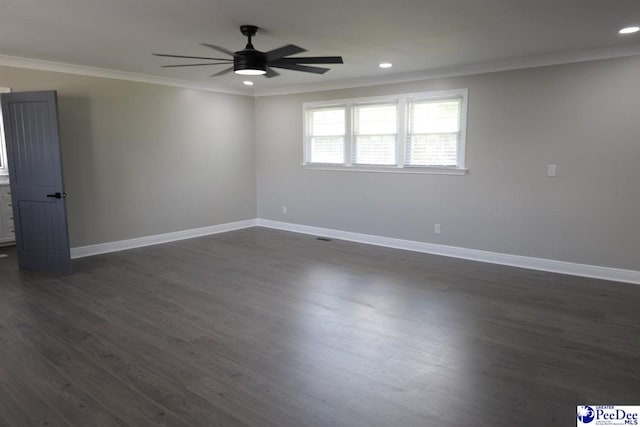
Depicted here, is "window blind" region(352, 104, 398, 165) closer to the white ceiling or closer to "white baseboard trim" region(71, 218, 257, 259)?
the white ceiling

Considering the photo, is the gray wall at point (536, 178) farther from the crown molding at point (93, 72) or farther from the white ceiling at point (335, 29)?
the crown molding at point (93, 72)

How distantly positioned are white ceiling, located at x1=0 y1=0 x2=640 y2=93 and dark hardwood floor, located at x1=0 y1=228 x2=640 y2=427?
256cm

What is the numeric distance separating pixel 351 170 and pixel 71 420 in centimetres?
513

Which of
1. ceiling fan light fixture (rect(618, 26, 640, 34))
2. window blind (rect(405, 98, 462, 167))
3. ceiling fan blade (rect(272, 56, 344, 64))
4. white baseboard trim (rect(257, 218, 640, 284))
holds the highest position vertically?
ceiling fan light fixture (rect(618, 26, 640, 34))

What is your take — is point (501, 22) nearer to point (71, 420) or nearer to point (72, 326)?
point (71, 420)

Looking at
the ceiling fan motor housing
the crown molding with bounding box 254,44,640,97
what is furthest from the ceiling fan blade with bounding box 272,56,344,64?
the crown molding with bounding box 254,44,640,97

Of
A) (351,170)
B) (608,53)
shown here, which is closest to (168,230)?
(351,170)

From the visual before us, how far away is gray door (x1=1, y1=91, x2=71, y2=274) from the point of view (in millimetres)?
4609

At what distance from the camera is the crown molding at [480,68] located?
4.36 meters

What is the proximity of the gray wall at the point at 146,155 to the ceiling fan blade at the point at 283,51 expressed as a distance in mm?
3401

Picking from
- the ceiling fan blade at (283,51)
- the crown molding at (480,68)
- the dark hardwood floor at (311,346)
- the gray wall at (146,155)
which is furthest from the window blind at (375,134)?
the ceiling fan blade at (283,51)

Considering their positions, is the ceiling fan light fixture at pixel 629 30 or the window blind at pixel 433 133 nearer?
the ceiling fan light fixture at pixel 629 30

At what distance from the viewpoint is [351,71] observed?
562cm

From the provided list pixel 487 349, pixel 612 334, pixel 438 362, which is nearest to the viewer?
pixel 438 362
